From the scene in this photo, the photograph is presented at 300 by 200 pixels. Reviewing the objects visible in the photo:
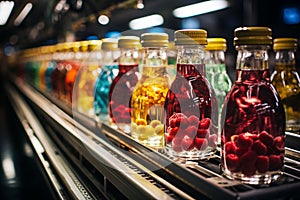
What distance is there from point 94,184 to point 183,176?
1.62ft

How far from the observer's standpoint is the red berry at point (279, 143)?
0.72 m

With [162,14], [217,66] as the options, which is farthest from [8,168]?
[162,14]

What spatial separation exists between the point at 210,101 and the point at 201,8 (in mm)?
2629

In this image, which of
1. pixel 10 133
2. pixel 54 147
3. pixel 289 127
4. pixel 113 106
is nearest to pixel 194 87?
pixel 289 127

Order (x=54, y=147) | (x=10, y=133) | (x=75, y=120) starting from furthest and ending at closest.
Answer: (x=10, y=133)
(x=54, y=147)
(x=75, y=120)

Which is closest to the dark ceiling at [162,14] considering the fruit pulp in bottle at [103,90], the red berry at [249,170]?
the fruit pulp in bottle at [103,90]

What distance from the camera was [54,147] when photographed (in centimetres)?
175

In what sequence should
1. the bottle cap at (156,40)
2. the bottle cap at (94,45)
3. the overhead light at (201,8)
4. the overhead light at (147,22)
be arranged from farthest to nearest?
the overhead light at (147,22), the overhead light at (201,8), the bottle cap at (94,45), the bottle cap at (156,40)

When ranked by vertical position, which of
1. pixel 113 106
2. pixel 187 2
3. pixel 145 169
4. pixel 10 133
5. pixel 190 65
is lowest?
pixel 10 133

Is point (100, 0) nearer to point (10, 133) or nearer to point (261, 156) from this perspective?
point (10, 133)

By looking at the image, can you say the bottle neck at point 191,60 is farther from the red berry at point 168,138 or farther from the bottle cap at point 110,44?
the bottle cap at point 110,44

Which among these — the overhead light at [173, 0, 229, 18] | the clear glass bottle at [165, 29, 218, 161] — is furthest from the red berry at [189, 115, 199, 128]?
the overhead light at [173, 0, 229, 18]

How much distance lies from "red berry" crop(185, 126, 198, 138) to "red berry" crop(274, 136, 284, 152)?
0.19 meters

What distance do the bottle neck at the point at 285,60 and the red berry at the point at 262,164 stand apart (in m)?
0.44
